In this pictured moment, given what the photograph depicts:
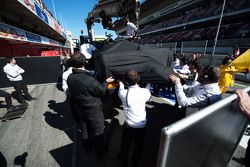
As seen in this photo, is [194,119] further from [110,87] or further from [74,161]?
[74,161]

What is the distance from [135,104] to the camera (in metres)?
1.93

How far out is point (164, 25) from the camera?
3678 cm

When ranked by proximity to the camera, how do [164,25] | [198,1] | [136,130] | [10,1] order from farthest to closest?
[164,25], [198,1], [10,1], [136,130]

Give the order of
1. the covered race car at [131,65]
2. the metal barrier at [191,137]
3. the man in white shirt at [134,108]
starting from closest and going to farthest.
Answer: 1. the metal barrier at [191,137]
2. the man in white shirt at [134,108]
3. the covered race car at [131,65]

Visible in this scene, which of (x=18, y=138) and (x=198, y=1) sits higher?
(x=198, y=1)

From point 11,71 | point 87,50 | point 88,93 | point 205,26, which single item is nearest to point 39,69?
point 11,71

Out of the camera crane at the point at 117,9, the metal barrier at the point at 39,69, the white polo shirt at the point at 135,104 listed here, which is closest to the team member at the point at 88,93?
the white polo shirt at the point at 135,104

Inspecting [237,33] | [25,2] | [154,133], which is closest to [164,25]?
[237,33]

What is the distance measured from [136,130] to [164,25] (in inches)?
1573

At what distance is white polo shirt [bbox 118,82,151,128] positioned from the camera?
1.93 m

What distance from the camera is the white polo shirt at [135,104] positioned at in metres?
1.93

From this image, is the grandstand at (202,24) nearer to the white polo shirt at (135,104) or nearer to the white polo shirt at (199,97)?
the white polo shirt at (199,97)

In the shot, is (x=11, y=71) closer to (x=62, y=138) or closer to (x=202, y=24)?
(x=62, y=138)

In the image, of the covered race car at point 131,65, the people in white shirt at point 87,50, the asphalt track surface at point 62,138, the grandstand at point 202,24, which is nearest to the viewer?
the covered race car at point 131,65
